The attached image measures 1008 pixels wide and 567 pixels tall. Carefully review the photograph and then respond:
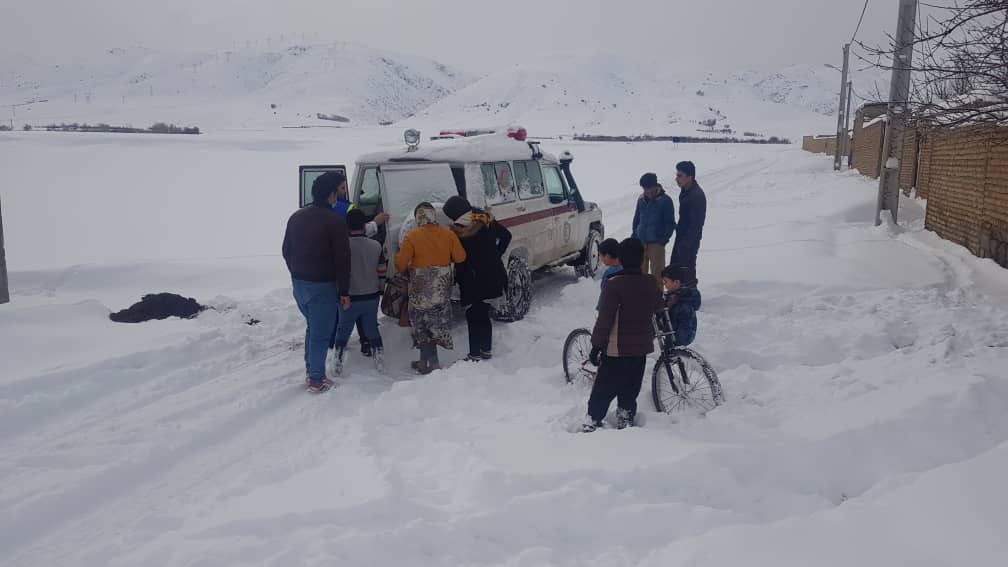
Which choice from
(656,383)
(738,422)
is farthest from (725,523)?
(656,383)

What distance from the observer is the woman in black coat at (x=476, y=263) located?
674 cm

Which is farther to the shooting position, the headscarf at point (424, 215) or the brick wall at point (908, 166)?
the brick wall at point (908, 166)

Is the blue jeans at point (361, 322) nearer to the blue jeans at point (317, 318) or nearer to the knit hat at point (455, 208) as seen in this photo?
the blue jeans at point (317, 318)

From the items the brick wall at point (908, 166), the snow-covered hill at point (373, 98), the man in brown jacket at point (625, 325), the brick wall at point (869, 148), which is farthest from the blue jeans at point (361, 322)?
the snow-covered hill at point (373, 98)

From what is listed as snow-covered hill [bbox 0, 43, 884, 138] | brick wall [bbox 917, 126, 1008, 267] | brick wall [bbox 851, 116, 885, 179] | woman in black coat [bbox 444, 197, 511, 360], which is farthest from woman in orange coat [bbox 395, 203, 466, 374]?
snow-covered hill [bbox 0, 43, 884, 138]

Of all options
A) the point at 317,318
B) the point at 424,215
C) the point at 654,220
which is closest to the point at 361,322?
the point at 317,318

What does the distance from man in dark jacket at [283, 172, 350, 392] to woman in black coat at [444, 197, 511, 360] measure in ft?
3.89

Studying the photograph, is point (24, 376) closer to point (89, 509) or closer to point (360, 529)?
point (89, 509)

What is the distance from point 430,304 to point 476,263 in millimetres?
620

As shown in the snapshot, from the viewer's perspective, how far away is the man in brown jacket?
4.60 meters

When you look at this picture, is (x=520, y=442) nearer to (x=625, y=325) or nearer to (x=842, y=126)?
(x=625, y=325)

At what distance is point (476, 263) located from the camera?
6.77m

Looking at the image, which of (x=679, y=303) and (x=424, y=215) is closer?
(x=679, y=303)

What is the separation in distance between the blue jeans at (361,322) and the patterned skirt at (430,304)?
1.20 ft
